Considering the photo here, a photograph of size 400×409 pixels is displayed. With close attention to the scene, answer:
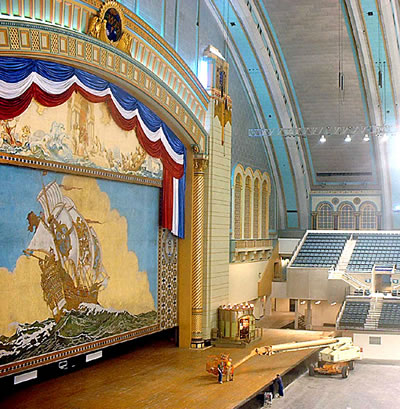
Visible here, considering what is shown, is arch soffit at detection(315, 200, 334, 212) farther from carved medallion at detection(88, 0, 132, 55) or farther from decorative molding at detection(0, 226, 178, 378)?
carved medallion at detection(88, 0, 132, 55)

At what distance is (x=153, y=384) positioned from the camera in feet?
51.1

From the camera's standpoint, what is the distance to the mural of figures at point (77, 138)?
13.8 m

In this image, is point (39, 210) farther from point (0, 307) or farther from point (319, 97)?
point (319, 97)

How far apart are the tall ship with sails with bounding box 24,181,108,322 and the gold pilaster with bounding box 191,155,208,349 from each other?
4.62 meters

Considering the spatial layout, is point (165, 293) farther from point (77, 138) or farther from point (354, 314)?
point (354, 314)

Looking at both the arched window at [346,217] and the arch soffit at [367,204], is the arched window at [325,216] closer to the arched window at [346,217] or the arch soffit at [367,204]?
the arched window at [346,217]

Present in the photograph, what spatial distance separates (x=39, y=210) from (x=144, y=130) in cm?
496

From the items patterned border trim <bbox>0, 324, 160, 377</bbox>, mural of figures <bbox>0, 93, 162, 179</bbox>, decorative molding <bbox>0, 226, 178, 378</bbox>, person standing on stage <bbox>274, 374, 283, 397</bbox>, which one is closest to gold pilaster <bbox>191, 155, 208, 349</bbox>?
decorative molding <bbox>0, 226, 178, 378</bbox>

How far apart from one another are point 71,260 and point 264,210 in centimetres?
1564

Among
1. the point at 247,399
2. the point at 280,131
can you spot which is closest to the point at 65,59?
the point at 247,399

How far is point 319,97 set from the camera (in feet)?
94.0

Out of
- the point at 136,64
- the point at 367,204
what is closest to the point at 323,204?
the point at 367,204

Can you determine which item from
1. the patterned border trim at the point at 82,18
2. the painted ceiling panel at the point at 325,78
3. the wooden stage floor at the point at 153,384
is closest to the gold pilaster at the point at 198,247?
the wooden stage floor at the point at 153,384

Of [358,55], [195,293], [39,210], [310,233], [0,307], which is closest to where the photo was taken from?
[0,307]
